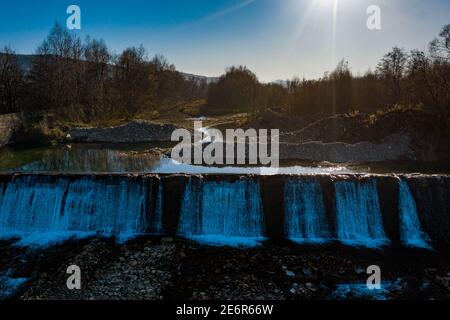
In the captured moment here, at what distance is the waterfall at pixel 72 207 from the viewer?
1518cm

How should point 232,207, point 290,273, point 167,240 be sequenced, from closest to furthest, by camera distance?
point 290,273
point 167,240
point 232,207

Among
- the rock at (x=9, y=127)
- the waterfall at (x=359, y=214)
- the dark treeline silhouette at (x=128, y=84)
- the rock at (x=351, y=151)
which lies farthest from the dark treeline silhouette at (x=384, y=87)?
the rock at (x=9, y=127)

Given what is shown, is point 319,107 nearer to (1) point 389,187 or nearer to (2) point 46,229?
(1) point 389,187

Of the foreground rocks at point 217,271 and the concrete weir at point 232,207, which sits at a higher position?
the concrete weir at point 232,207

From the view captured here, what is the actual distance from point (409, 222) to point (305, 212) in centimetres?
411

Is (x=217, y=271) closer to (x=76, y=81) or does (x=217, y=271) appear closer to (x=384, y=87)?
(x=384, y=87)

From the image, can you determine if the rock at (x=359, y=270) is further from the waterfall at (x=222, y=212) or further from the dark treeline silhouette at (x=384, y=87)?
the dark treeline silhouette at (x=384, y=87)

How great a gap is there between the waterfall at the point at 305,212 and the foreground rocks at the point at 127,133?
21205 millimetres

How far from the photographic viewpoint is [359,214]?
A: 15.6m

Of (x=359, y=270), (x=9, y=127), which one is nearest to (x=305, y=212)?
(x=359, y=270)

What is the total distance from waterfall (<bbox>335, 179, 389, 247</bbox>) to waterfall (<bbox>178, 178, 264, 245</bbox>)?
126 inches

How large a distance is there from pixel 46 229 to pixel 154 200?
4.25 m

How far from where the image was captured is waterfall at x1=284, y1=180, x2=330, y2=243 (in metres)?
15.1
